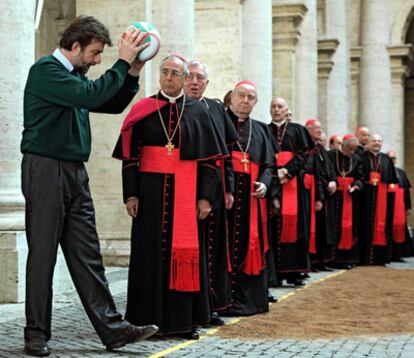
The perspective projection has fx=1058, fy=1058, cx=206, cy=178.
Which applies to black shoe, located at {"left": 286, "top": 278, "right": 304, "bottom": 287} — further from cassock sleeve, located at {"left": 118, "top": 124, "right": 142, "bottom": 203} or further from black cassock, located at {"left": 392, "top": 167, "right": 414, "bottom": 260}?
black cassock, located at {"left": 392, "top": 167, "right": 414, "bottom": 260}

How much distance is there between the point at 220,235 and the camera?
8.23 metres

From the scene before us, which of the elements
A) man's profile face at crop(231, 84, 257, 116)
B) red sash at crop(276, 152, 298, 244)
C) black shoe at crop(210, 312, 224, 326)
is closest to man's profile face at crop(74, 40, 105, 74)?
black shoe at crop(210, 312, 224, 326)

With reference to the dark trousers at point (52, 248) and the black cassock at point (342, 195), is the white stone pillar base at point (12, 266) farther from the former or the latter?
the black cassock at point (342, 195)

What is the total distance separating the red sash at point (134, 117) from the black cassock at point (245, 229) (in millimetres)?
1293

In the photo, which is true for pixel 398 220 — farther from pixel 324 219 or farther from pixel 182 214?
pixel 182 214

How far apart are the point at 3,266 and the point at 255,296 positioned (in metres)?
2.08

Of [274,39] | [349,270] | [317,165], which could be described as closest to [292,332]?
[317,165]

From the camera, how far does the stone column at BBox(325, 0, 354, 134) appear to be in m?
23.6

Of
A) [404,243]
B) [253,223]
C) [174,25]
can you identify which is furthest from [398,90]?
[253,223]

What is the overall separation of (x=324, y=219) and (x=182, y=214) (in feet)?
26.1

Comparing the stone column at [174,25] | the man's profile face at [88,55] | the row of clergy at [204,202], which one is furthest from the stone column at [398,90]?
the man's profile face at [88,55]

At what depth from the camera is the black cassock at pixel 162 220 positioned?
7.14 m

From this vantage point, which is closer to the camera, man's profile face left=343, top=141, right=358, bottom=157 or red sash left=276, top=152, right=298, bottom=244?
red sash left=276, top=152, right=298, bottom=244

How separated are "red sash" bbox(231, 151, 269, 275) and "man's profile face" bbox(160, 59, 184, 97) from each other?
196 cm
